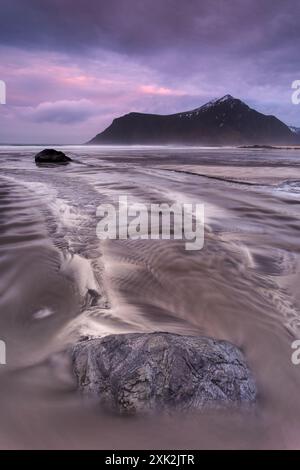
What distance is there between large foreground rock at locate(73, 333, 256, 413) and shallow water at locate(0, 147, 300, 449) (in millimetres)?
99

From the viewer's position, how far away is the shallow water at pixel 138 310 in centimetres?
213

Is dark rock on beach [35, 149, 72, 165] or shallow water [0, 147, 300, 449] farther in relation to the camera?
dark rock on beach [35, 149, 72, 165]

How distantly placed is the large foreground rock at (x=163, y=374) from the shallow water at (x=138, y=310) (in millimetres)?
99

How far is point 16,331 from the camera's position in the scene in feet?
10.3

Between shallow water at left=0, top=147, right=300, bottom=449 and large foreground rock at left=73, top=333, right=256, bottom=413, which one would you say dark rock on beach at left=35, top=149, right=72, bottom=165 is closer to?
shallow water at left=0, top=147, right=300, bottom=449

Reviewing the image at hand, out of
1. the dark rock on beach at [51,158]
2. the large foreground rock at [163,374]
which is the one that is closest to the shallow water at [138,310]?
the large foreground rock at [163,374]

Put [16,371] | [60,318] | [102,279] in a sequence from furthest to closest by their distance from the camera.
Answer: [102,279] → [60,318] → [16,371]

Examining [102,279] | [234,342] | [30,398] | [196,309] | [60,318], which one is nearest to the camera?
[30,398]

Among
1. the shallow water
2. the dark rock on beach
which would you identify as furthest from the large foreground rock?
the dark rock on beach

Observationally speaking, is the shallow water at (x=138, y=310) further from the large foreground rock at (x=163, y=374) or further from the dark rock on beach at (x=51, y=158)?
the dark rock on beach at (x=51, y=158)

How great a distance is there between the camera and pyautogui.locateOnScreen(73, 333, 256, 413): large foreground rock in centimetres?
221

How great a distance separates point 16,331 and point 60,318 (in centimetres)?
42
